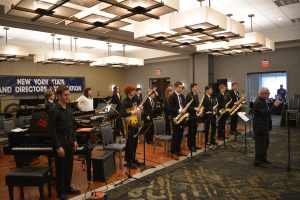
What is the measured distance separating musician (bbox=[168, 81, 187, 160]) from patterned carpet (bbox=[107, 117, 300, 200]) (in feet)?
1.57

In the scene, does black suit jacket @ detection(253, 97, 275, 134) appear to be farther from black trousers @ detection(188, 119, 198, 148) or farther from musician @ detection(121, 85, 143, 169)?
musician @ detection(121, 85, 143, 169)

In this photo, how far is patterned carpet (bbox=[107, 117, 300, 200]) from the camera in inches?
154

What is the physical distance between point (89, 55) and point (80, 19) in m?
5.45

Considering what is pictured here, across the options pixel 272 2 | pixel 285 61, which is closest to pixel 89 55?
pixel 272 2

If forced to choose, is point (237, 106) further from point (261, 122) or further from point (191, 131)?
point (261, 122)

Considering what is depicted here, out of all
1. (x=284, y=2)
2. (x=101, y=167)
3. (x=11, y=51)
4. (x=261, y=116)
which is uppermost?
(x=284, y=2)

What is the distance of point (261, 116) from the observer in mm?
5188

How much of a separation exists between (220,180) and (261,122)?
4.99 feet

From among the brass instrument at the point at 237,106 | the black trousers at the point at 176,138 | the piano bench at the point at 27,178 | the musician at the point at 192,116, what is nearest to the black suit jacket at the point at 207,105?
the musician at the point at 192,116

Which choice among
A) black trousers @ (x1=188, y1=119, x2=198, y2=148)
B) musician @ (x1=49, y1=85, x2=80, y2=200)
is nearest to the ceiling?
musician @ (x1=49, y1=85, x2=80, y2=200)

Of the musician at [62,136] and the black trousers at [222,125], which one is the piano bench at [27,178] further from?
the black trousers at [222,125]

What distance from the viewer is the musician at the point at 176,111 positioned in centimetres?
600

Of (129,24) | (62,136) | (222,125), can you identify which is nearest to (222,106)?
(222,125)

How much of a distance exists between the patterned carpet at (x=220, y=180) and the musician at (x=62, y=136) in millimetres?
762
